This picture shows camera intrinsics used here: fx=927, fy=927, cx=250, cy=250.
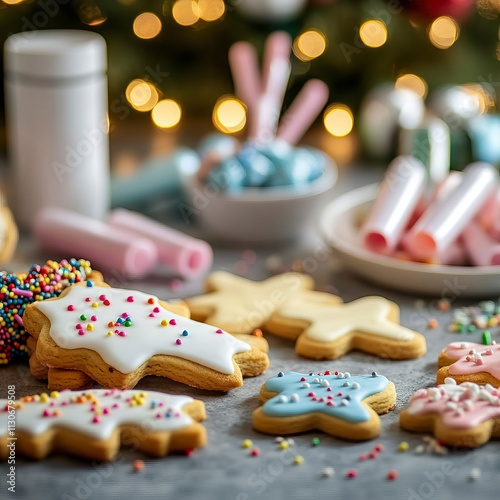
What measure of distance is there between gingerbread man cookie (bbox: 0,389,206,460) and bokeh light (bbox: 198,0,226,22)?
4.35 feet

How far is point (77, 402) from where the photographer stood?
105 centimetres

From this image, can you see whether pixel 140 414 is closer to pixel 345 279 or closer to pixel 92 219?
pixel 345 279

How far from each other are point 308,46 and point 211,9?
0.80 feet

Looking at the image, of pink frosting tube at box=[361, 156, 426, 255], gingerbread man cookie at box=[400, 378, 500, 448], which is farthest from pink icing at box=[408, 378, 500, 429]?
pink frosting tube at box=[361, 156, 426, 255]

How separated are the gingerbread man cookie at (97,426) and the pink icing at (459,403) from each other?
260 mm

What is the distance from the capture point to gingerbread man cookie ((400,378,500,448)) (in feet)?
3.38

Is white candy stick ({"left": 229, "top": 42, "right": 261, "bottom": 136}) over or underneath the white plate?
over

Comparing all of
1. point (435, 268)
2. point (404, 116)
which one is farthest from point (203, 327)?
point (404, 116)

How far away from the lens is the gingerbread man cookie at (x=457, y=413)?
40.6 inches

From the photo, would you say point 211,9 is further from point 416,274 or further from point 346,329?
point 346,329

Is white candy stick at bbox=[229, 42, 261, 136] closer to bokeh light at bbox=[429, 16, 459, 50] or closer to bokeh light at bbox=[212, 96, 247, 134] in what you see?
bokeh light at bbox=[212, 96, 247, 134]

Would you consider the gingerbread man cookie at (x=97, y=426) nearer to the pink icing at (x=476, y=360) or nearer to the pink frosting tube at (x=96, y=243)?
the pink icing at (x=476, y=360)

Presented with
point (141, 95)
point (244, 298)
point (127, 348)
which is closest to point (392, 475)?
point (127, 348)

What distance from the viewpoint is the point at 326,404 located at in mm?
1072
